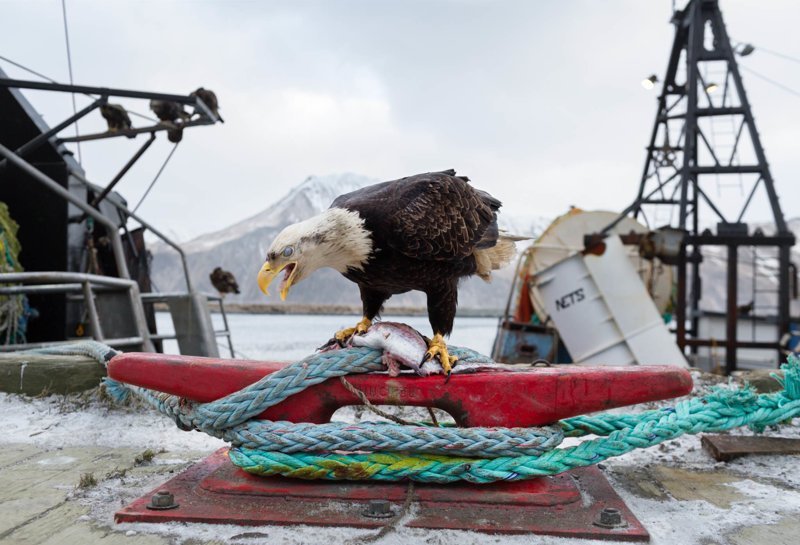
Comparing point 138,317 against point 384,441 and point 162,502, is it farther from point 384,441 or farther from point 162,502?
point 384,441

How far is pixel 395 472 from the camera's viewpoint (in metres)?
1.98

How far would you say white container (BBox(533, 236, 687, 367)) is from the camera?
10.3 metres

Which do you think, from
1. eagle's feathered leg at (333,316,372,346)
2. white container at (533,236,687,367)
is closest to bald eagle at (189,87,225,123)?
eagle's feathered leg at (333,316,372,346)

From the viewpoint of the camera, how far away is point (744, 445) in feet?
8.67

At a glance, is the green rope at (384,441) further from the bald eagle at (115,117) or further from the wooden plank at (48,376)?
the bald eagle at (115,117)

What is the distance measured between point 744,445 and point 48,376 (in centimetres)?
313

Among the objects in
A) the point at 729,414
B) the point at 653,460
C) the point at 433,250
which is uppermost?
the point at 433,250

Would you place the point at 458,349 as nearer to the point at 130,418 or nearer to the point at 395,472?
the point at 395,472

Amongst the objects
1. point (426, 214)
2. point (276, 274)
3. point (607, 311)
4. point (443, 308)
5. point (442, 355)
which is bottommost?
point (607, 311)

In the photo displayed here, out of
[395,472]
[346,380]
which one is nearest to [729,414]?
[395,472]

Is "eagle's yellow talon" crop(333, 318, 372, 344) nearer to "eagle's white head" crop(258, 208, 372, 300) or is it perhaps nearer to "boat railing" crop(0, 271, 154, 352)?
"eagle's white head" crop(258, 208, 372, 300)

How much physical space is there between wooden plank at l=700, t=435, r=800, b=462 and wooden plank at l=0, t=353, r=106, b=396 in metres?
2.75

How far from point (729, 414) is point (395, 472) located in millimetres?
1141

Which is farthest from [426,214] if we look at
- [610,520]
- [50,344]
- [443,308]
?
[50,344]
